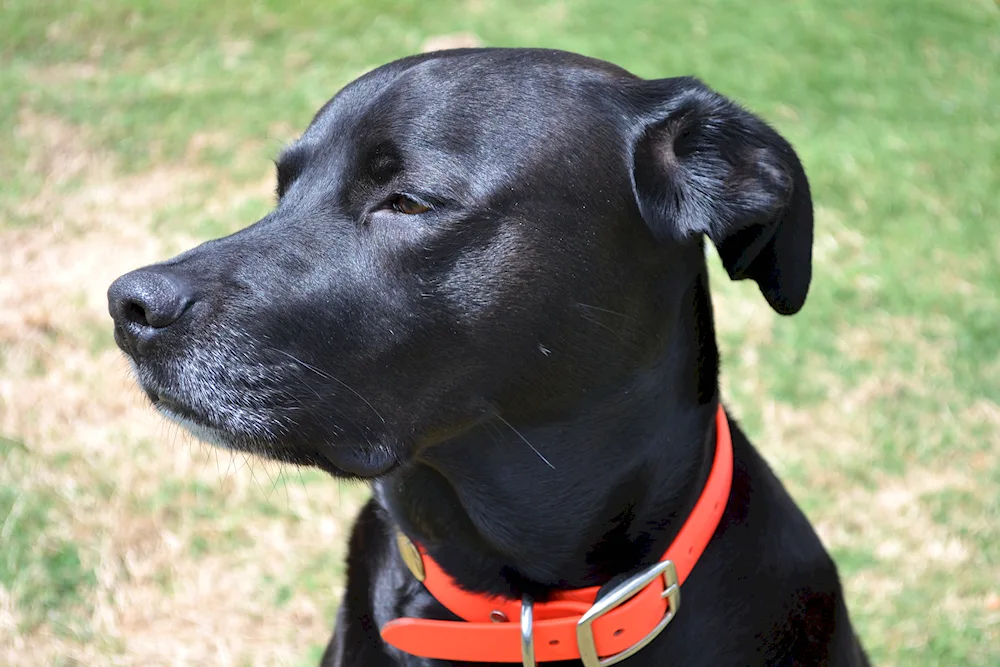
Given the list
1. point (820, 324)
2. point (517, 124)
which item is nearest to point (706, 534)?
point (517, 124)

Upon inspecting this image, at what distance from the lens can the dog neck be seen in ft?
7.68

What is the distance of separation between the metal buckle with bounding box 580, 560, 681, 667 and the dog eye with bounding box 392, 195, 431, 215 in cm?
87

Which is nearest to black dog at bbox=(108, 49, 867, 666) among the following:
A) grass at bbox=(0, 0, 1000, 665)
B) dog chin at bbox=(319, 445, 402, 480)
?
dog chin at bbox=(319, 445, 402, 480)

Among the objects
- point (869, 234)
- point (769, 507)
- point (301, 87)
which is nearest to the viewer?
point (769, 507)

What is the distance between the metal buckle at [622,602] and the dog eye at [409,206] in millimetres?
865

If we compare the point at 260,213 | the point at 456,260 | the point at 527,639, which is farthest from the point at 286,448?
the point at 260,213

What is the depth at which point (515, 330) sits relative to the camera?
2.19 meters

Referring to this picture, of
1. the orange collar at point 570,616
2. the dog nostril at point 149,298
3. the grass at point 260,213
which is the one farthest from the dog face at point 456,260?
the grass at point 260,213

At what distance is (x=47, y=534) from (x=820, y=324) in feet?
12.1

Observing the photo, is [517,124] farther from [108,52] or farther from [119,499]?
[108,52]

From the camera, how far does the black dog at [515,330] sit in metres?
2.10

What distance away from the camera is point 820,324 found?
5355 millimetres

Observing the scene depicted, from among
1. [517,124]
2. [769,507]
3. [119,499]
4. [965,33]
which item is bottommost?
[965,33]

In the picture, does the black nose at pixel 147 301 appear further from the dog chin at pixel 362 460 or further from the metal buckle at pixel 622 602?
the metal buckle at pixel 622 602
